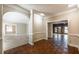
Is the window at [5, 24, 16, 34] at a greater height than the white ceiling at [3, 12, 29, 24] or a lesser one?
lesser

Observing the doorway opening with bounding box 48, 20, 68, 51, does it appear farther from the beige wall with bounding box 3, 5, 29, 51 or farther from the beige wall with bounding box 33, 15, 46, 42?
the beige wall with bounding box 3, 5, 29, 51

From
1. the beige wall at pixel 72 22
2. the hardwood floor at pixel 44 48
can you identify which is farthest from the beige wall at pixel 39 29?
the beige wall at pixel 72 22

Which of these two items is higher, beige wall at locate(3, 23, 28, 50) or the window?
the window

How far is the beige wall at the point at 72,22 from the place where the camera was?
192 centimetres

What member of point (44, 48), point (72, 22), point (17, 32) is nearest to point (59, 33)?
point (72, 22)

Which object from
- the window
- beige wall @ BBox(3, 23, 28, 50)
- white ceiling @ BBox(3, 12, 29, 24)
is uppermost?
white ceiling @ BBox(3, 12, 29, 24)

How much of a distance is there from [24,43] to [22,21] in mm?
Answer: 471

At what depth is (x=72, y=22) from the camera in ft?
6.61

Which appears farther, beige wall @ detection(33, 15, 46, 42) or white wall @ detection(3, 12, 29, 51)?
beige wall @ detection(33, 15, 46, 42)

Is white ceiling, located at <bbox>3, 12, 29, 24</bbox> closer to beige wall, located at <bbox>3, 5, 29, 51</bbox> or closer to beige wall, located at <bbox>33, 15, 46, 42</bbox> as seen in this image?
beige wall, located at <bbox>3, 5, 29, 51</bbox>

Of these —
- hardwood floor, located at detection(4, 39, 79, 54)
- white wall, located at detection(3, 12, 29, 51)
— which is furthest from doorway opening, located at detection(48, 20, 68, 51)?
white wall, located at detection(3, 12, 29, 51)

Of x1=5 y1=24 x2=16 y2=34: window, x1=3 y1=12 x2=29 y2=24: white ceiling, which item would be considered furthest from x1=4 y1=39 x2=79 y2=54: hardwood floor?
x1=3 y1=12 x2=29 y2=24: white ceiling

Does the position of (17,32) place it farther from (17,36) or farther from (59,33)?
(59,33)

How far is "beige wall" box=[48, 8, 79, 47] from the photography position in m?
1.92
